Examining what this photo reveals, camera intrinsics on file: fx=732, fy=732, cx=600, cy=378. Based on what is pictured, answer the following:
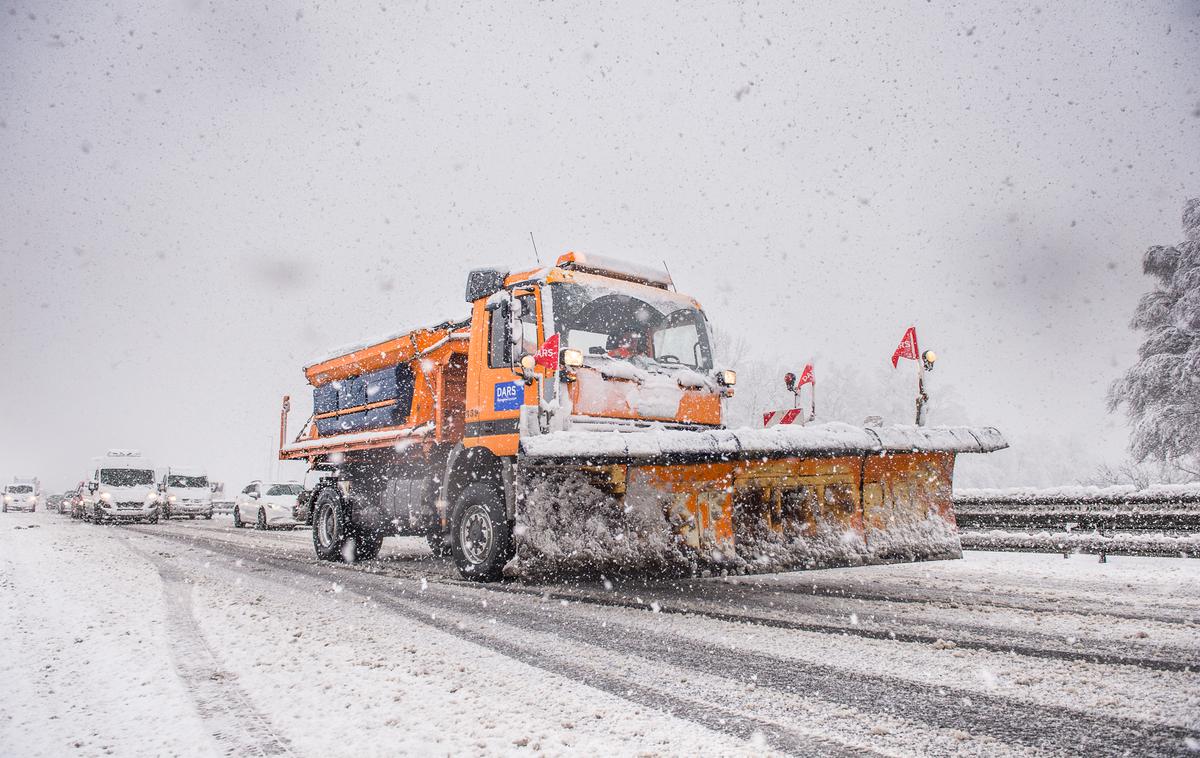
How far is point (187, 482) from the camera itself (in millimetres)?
27203

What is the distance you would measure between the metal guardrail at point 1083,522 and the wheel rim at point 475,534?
6.63m

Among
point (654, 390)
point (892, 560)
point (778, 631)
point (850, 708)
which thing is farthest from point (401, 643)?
point (892, 560)

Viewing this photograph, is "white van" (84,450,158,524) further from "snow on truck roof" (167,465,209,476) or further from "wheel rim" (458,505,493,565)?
"wheel rim" (458,505,493,565)

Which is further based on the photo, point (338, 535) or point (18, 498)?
point (18, 498)

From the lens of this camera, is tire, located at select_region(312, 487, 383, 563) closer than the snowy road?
No

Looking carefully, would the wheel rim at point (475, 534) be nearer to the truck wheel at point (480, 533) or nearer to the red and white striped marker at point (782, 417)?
the truck wheel at point (480, 533)

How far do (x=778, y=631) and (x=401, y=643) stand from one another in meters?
2.25

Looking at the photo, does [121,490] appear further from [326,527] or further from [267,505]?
[326,527]

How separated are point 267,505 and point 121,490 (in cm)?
541

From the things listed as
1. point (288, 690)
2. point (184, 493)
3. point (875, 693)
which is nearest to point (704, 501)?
point (875, 693)

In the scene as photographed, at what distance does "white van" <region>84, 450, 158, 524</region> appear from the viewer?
898 inches

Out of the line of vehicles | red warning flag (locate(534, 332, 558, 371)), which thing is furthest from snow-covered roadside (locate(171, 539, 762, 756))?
the line of vehicles

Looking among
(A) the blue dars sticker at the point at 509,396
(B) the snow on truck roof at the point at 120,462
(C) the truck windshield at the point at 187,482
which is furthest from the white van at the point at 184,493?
(A) the blue dars sticker at the point at 509,396

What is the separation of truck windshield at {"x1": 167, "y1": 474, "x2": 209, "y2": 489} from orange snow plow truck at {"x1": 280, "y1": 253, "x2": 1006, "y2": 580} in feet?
74.4
